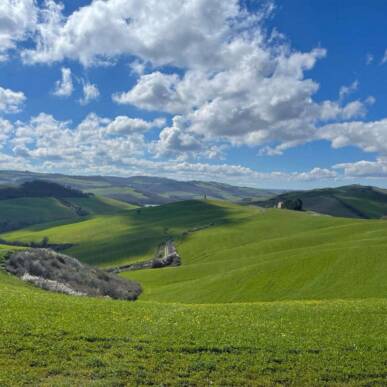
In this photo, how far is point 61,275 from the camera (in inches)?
1961

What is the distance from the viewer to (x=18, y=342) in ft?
64.1

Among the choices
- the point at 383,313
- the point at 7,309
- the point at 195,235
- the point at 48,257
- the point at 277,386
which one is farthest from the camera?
the point at 195,235

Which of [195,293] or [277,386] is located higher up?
[277,386]

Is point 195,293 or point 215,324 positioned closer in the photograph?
point 215,324

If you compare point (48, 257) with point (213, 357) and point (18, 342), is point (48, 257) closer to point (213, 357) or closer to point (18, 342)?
point (18, 342)

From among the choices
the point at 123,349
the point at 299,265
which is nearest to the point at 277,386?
the point at 123,349

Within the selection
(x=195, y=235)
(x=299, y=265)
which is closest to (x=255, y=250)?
(x=299, y=265)

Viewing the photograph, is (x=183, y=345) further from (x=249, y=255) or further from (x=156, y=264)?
(x=156, y=264)

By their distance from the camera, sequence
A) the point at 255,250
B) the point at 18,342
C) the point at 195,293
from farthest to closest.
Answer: the point at 255,250 → the point at 195,293 → the point at 18,342

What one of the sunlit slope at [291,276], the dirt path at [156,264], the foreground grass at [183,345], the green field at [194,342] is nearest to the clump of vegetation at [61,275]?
the green field at [194,342]

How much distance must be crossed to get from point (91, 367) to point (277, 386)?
8530 mm

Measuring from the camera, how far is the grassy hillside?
4900 centimetres

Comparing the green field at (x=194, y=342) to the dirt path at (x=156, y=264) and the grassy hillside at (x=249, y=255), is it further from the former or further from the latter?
the dirt path at (x=156, y=264)

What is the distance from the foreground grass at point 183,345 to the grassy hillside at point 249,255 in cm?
2114
